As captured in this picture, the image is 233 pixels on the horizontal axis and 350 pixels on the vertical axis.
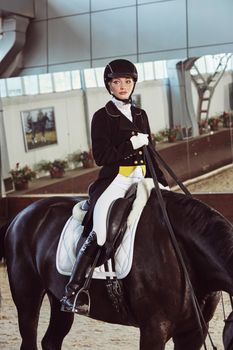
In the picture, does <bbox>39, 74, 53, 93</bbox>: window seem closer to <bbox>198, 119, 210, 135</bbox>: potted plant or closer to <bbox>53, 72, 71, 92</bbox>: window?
<bbox>53, 72, 71, 92</bbox>: window

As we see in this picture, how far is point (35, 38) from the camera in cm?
942

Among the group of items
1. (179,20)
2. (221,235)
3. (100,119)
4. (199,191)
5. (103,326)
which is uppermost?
(179,20)

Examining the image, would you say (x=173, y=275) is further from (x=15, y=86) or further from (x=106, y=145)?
(x=15, y=86)

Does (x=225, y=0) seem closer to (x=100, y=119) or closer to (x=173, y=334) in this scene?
(x=100, y=119)

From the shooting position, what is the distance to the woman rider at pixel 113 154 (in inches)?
122

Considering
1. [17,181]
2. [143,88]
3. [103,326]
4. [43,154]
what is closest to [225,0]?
[143,88]

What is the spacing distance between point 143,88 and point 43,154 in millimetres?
1863

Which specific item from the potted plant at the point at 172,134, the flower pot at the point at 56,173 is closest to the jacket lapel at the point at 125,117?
the potted plant at the point at 172,134

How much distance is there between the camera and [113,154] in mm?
3102

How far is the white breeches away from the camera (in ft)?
10.0

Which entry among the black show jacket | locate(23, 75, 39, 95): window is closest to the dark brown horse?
the black show jacket

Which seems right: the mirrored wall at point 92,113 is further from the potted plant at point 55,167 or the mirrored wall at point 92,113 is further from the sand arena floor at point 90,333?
the sand arena floor at point 90,333

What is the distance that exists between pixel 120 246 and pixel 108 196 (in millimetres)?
267

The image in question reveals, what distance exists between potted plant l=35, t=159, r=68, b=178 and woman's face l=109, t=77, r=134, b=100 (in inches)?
216
